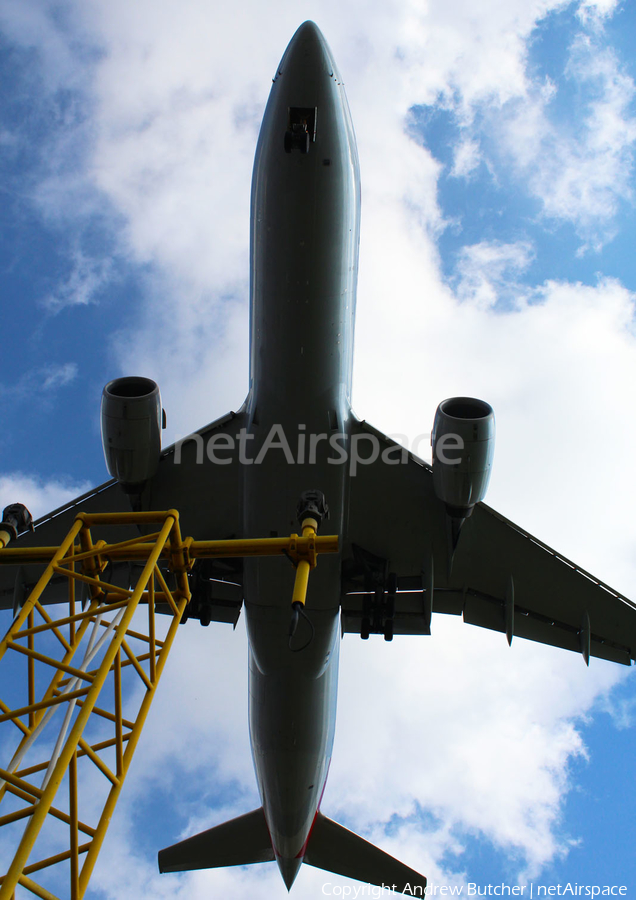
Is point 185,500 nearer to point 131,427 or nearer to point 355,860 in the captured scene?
point 131,427

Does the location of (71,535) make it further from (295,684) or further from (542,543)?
(542,543)

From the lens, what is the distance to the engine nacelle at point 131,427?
1123 centimetres

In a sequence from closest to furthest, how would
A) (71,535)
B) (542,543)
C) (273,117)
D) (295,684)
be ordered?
(71,535), (273,117), (295,684), (542,543)

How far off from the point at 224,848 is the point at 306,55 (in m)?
15.8

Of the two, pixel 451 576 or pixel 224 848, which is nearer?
pixel 451 576

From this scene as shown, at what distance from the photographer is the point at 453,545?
13.1 m

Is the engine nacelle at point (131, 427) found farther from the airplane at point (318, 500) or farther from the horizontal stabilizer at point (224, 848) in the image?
the horizontal stabilizer at point (224, 848)

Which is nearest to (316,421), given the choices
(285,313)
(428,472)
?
(285,313)

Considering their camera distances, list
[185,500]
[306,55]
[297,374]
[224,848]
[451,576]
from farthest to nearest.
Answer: [224,848]
[451,576]
[185,500]
[297,374]
[306,55]

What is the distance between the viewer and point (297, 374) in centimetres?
1123

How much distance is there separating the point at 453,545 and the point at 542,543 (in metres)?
2.07

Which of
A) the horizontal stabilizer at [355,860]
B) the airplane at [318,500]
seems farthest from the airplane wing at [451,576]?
the horizontal stabilizer at [355,860]

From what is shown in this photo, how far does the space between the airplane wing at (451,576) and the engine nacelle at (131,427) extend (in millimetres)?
3661

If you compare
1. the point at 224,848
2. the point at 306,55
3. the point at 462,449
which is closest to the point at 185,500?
the point at 462,449
